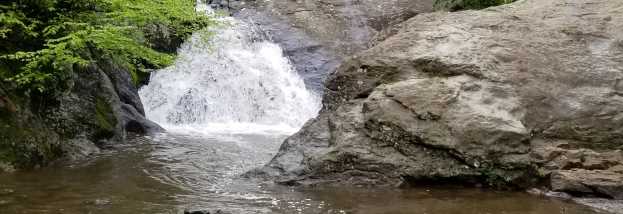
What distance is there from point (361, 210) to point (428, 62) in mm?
3382

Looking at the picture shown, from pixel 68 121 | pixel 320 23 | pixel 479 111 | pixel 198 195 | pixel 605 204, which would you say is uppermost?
pixel 320 23

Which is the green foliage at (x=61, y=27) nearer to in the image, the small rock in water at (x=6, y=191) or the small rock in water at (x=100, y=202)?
the small rock in water at (x=6, y=191)

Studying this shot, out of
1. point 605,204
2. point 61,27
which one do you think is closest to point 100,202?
point 61,27

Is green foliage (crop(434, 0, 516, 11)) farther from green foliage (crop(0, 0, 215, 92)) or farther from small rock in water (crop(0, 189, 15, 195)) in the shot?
small rock in water (crop(0, 189, 15, 195))

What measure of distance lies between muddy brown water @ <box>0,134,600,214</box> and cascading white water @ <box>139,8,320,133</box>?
18.6 ft

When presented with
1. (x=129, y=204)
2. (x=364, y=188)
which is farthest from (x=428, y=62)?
(x=129, y=204)

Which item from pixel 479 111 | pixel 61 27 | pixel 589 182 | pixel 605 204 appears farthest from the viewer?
pixel 61 27

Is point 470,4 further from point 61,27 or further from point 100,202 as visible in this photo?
point 100,202

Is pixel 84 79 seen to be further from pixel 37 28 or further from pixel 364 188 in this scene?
pixel 364 188

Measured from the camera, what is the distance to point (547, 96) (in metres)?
8.95

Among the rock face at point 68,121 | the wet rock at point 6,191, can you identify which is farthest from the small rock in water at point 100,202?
the rock face at point 68,121

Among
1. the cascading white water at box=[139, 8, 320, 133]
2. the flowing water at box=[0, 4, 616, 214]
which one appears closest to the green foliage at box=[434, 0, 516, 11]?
the cascading white water at box=[139, 8, 320, 133]

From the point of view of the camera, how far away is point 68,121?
1013cm

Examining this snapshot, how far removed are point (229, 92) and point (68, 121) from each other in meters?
7.26
